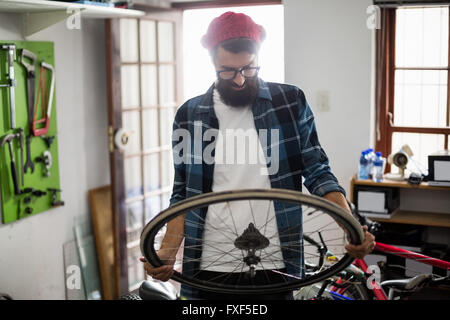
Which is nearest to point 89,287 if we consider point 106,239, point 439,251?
point 106,239

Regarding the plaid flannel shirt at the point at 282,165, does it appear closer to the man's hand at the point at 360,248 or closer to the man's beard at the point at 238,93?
the man's beard at the point at 238,93

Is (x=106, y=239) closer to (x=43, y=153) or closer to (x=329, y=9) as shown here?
(x=43, y=153)

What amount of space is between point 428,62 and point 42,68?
2065 millimetres

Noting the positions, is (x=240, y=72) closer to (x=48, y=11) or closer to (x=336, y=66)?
(x=48, y=11)

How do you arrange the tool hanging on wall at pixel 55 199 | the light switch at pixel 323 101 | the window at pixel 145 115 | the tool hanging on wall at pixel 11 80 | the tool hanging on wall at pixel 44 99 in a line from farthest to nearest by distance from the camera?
1. the window at pixel 145 115
2. the light switch at pixel 323 101
3. the tool hanging on wall at pixel 55 199
4. the tool hanging on wall at pixel 44 99
5. the tool hanging on wall at pixel 11 80

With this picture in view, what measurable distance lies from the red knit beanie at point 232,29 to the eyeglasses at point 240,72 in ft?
0.24

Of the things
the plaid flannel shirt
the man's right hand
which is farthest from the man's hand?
the man's right hand

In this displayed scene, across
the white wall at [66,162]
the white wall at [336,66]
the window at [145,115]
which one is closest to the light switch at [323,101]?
the white wall at [336,66]

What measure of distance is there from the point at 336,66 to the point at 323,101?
0.21 m

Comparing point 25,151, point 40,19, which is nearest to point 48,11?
point 40,19

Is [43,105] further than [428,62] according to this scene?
No

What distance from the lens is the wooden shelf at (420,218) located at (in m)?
2.94

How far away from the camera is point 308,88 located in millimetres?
3252

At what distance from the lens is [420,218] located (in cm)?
301
